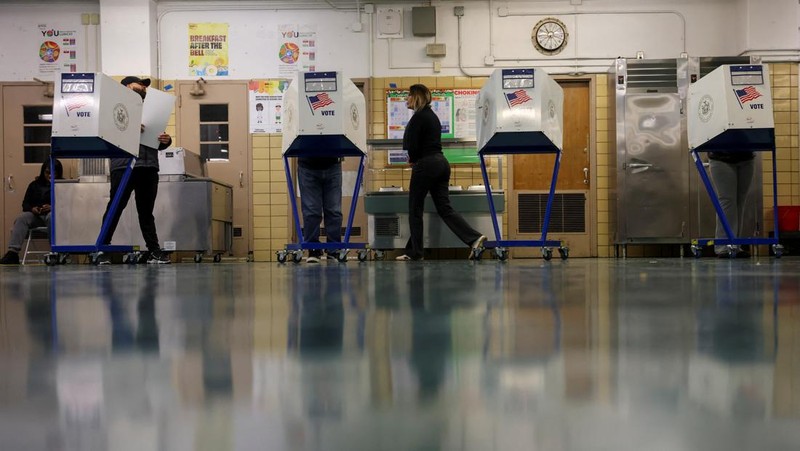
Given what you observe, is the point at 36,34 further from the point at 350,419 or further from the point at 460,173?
the point at 350,419

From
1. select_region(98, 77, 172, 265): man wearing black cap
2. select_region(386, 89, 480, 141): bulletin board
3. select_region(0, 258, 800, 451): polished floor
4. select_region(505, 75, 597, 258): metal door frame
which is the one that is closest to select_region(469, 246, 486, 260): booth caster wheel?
select_region(98, 77, 172, 265): man wearing black cap

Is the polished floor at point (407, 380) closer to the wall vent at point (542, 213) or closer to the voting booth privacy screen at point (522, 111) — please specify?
the voting booth privacy screen at point (522, 111)

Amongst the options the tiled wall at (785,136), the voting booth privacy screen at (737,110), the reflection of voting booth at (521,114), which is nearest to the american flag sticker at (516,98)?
the reflection of voting booth at (521,114)

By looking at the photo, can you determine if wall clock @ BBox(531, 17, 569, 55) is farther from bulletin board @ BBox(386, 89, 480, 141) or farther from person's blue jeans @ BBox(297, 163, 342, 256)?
person's blue jeans @ BBox(297, 163, 342, 256)

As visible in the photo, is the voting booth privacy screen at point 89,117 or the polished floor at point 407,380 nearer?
the polished floor at point 407,380

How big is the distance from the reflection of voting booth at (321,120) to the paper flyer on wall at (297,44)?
3176 mm

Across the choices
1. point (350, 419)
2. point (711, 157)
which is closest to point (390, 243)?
point (711, 157)

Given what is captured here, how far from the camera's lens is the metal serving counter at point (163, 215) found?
6531 mm

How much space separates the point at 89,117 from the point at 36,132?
12.6 ft

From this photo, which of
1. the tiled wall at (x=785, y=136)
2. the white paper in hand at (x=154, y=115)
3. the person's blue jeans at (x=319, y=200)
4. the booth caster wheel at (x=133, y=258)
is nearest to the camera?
the person's blue jeans at (x=319, y=200)

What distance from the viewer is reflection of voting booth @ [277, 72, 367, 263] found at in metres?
4.54

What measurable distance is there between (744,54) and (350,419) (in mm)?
8245

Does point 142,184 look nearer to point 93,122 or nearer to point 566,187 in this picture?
point 93,122

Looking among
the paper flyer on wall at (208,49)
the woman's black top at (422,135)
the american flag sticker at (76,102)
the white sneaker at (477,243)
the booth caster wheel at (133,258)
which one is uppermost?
the paper flyer on wall at (208,49)
